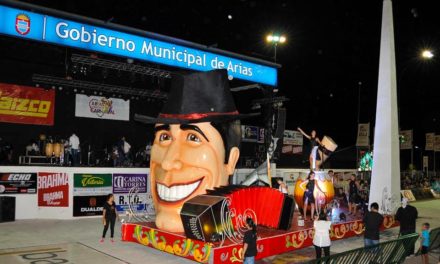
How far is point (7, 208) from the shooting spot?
16016mm

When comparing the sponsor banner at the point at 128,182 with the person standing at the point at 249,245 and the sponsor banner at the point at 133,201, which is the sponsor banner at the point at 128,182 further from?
the person standing at the point at 249,245

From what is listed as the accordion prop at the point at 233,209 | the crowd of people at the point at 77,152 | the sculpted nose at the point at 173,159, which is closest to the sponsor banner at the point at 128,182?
the crowd of people at the point at 77,152

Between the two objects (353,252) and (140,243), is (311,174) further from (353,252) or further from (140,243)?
(353,252)

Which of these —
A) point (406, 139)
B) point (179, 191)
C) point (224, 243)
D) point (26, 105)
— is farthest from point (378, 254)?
point (406, 139)

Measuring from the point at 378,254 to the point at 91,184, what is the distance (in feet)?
43.1

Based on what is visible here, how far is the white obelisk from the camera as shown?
17109mm

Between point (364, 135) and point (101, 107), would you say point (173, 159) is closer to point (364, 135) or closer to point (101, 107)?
point (101, 107)

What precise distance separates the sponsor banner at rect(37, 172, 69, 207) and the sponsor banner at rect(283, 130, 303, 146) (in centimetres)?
2003

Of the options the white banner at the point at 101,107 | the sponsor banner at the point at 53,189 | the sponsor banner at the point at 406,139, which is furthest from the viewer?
the sponsor banner at the point at 406,139

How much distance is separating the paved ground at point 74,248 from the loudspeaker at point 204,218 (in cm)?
127

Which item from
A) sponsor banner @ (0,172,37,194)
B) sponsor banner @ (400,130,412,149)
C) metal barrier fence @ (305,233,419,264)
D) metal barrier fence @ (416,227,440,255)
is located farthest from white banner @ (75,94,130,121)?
sponsor banner @ (400,130,412,149)

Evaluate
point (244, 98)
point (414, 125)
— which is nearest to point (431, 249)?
point (244, 98)

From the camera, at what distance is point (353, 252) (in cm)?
715

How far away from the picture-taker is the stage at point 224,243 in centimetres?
980
